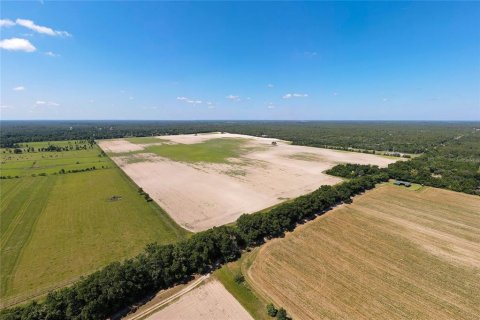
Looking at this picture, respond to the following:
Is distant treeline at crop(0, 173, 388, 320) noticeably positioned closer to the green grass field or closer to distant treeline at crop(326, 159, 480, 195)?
distant treeline at crop(326, 159, 480, 195)

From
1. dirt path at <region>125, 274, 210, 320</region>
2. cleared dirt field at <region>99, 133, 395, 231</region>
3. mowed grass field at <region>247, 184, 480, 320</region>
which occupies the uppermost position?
cleared dirt field at <region>99, 133, 395, 231</region>

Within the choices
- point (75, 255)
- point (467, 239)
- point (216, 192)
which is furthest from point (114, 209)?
Result: point (467, 239)

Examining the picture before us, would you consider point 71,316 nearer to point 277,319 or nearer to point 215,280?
point 215,280

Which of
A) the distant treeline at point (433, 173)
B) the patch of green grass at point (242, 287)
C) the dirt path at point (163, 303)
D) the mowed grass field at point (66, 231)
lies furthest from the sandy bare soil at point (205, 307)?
the distant treeline at point (433, 173)

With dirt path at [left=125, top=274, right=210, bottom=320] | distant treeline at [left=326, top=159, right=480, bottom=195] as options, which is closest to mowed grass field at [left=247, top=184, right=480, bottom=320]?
dirt path at [left=125, top=274, right=210, bottom=320]

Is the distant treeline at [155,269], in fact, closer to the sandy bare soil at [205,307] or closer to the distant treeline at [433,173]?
the sandy bare soil at [205,307]

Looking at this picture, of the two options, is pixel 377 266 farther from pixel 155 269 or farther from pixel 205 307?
pixel 155 269

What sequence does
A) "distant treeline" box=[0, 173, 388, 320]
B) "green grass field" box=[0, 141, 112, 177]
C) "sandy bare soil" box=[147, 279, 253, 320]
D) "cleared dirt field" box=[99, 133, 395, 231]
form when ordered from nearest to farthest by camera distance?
1. "distant treeline" box=[0, 173, 388, 320]
2. "sandy bare soil" box=[147, 279, 253, 320]
3. "cleared dirt field" box=[99, 133, 395, 231]
4. "green grass field" box=[0, 141, 112, 177]

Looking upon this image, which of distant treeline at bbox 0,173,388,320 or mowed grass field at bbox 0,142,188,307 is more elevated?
distant treeline at bbox 0,173,388,320
